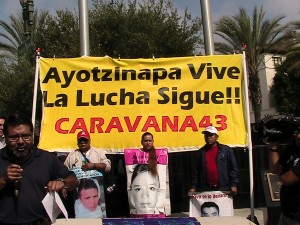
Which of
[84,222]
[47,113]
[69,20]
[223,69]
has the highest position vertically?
[69,20]

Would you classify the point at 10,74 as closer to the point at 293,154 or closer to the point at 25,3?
the point at 25,3

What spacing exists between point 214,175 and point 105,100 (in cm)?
211

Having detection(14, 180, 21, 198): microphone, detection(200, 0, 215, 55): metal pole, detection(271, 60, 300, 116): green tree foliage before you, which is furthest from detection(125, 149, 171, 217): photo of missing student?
detection(271, 60, 300, 116): green tree foliage

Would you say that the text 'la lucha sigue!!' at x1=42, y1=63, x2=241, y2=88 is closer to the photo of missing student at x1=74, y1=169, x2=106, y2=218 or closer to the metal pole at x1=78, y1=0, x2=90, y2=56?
the metal pole at x1=78, y1=0, x2=90, y2=56

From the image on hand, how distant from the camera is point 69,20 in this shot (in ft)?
62.6

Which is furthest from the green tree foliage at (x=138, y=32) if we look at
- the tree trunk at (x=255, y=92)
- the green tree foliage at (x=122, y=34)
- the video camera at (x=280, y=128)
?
the video camera at (x=280, y=128)

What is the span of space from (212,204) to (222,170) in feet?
1.58

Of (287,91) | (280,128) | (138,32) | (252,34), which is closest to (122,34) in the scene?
(138,32)

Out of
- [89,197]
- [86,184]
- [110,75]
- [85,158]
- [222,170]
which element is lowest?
[89,197]

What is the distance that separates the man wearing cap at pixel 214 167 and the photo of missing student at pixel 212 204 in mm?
92

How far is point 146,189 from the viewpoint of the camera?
7.23 meters

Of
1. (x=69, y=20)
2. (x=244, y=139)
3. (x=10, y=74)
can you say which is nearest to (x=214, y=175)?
(x=244, y=139)

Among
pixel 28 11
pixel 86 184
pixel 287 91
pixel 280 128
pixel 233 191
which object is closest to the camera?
pixel 280 128

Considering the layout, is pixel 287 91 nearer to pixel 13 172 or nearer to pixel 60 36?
pixel 60 36
